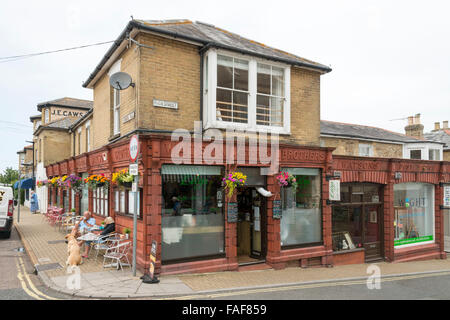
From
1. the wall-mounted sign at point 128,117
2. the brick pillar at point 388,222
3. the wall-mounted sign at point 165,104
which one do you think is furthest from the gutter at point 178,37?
the brick pillar at point 388,222

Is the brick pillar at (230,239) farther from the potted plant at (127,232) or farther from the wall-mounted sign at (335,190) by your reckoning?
the wall-mounted sign at (335,190)

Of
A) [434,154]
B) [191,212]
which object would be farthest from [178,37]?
[434,154]

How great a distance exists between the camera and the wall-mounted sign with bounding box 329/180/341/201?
11.6 metres

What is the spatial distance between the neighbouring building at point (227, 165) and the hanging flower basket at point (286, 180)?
0.23 meters

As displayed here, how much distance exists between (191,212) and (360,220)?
7346 mm

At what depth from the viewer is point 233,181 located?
9516mm

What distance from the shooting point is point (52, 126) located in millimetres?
25000

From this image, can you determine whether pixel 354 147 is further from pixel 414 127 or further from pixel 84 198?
pixel 84 198

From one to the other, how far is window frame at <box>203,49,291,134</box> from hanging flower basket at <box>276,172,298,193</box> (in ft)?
5.39

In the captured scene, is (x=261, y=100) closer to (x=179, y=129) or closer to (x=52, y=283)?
(x=179, y=129)

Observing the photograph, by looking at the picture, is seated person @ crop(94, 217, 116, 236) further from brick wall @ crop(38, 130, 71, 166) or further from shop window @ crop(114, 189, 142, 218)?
brick wall @ crop(38, 130, 71, 166)

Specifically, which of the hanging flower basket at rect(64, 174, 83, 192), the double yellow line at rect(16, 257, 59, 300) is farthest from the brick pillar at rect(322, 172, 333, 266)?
the hanging flower basket at rect(64, 174, 83, 192)
